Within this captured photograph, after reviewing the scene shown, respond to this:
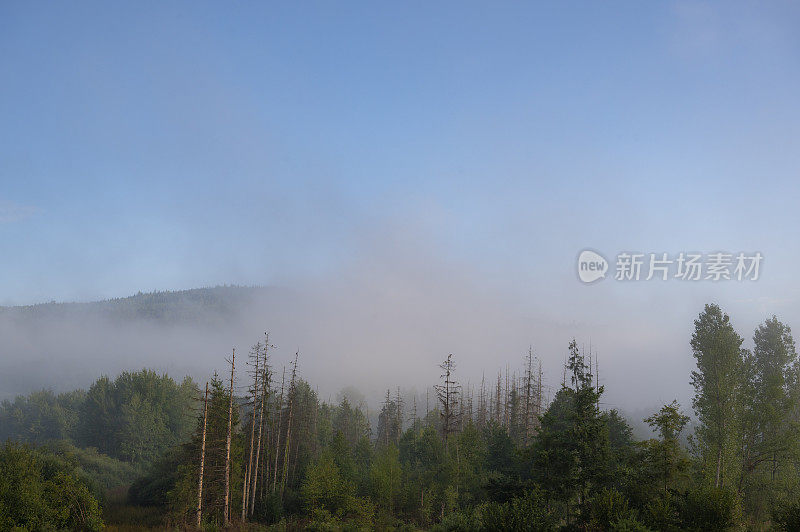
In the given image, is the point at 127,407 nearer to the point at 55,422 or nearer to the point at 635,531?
the point at 55,422

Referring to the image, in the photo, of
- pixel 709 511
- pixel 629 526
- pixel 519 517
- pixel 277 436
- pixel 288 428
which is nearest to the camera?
pixel 629 526

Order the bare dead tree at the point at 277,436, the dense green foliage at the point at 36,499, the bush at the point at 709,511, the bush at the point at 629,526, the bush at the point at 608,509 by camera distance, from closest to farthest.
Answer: the bush at the point at 629,526 → the bush at the point at 709,511 → the bush at the point at 608,509 → the dense green foliage at the point at 36,499 → the bare dead tree at the point at 277,436

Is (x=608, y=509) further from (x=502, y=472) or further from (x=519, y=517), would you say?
(x=502, y=472)

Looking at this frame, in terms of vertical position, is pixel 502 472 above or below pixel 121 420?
above

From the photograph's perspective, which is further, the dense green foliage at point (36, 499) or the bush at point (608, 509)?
the dense green foliage at point (36, 499)

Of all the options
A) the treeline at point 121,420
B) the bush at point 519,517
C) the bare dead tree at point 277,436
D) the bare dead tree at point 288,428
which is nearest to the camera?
the bush at point 519,517

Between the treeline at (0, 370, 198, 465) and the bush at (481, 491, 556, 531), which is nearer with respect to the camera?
the bush at (481, 491, 556, 531)

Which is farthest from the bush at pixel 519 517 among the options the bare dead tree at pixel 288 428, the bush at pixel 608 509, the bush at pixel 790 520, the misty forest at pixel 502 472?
→ the bare dead tree at pixel 288 428

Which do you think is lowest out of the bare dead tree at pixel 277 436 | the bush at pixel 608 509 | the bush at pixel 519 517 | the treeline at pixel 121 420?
the treeline at pixel 121 420

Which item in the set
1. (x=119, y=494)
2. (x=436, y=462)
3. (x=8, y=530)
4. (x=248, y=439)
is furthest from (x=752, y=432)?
(x=119, y=494)

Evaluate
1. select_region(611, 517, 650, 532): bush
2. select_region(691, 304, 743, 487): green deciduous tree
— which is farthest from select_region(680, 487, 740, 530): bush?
select_region(691, 304, 743, 487): green deciduous tree

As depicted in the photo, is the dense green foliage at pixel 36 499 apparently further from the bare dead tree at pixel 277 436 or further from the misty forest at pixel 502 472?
the bare dead tree at pixel 277 436

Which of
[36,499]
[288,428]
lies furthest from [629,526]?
[288,428]

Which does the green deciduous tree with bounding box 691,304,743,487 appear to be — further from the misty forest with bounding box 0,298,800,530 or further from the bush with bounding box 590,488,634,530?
the bush with bounding box 590,488,634,530
